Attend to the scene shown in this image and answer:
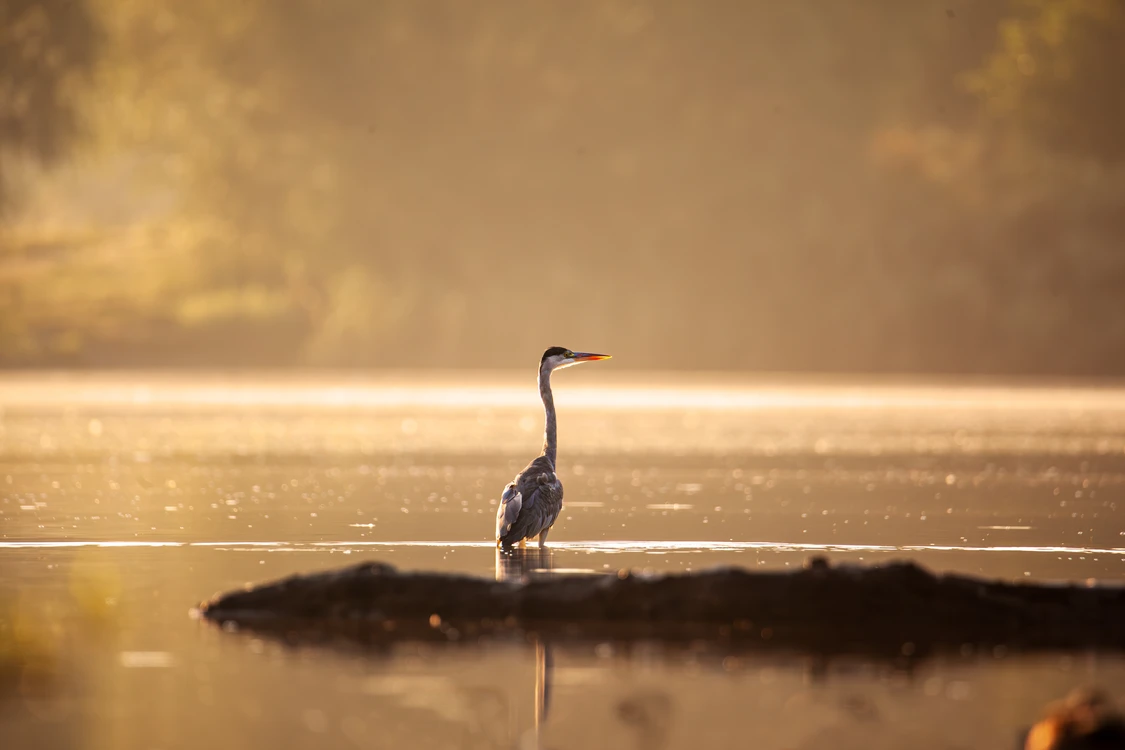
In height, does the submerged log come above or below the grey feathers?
below

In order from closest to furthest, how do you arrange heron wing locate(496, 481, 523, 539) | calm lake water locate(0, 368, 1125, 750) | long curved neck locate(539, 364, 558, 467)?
calm lake water locate(0, 368, 1125, 750) < heron wing locate(496, 481, 523, 539) < long curved neck locate(539, 364, 558, 467)

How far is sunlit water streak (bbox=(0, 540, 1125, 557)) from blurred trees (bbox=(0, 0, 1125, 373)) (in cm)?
3820

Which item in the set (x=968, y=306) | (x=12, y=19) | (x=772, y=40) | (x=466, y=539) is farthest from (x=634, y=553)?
(x=772, y=40)

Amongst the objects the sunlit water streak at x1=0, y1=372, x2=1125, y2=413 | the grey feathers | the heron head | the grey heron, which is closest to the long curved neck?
the heron head

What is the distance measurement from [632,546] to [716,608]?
3.44 meters

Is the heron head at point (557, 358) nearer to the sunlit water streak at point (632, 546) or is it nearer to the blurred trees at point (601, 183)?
the sunlit water streak at point (632, 546)

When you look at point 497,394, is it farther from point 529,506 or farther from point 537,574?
point 537,574

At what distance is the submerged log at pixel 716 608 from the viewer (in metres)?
8.34

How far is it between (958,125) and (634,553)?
148ft

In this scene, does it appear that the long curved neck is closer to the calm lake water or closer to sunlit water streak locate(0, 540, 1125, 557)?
the calm lake water

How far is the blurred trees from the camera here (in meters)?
50.8

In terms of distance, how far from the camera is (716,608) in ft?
28.1

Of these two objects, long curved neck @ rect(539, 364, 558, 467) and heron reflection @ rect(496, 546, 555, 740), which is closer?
heron reflection @ rect(496, 546, 555, 740)

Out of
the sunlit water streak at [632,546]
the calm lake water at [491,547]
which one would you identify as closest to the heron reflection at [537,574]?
the calm lake water at [491,547]
